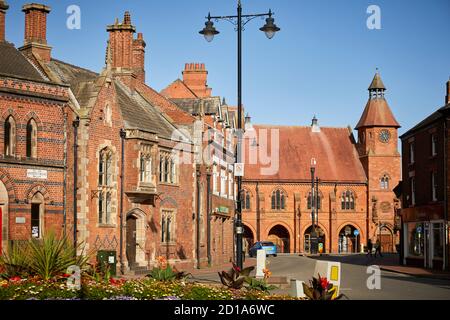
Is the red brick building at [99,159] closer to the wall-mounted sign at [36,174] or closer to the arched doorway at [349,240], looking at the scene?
the wall-mounted sign at [36,174]

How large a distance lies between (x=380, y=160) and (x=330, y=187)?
651 cm

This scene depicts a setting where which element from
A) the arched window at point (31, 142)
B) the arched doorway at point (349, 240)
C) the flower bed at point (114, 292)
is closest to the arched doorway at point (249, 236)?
the arched doorway at point (349, 240)

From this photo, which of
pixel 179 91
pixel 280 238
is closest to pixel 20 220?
pixel 179 91

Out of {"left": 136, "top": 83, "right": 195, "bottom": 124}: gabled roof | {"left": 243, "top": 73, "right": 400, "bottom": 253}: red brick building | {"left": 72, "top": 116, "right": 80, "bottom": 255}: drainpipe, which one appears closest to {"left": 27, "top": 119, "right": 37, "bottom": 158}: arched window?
{"left": 72, "top": 116, "right": 80, "bottom": 255}: drainpipe

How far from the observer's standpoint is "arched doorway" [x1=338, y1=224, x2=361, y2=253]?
85.1 metres

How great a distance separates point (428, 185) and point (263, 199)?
41067mm

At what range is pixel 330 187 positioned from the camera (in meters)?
86.1

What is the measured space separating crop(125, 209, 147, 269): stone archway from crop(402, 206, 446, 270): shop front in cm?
1624

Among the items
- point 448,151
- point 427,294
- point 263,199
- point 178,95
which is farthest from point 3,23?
point 263,199

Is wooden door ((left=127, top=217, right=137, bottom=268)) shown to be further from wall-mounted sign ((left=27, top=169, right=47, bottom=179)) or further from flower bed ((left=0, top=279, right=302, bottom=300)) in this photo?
flower bed ((left=0, top=279, right=302, bottom=300))

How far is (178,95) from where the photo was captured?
6103 cm

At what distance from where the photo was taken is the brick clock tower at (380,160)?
85000mm

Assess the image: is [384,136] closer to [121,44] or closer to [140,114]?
[121,44]

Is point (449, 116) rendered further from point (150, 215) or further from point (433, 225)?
point (150, 215)
